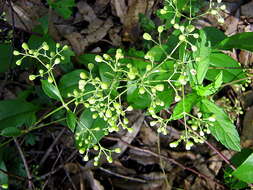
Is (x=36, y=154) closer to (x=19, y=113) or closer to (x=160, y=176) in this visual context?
(x=19, y=113)

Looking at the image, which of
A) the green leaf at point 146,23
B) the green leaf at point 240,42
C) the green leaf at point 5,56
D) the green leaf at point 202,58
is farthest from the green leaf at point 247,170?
the green leaf at point 5,56

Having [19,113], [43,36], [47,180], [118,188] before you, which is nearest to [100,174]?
[118,188]

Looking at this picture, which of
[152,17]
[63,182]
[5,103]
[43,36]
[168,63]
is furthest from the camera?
[152,17]

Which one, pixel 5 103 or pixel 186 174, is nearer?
pixel 5 103

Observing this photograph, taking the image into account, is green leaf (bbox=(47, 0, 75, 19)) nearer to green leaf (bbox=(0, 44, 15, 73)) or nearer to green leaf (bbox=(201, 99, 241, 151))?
green leaf (bbox=(0, 44, 15, 73))

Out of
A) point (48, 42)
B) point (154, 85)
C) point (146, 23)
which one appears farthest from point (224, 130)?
point (48, 42)

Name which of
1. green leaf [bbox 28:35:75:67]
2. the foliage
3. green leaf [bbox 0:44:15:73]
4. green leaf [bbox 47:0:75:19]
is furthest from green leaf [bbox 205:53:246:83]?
green leaf [bbox 0:44:15:73]
